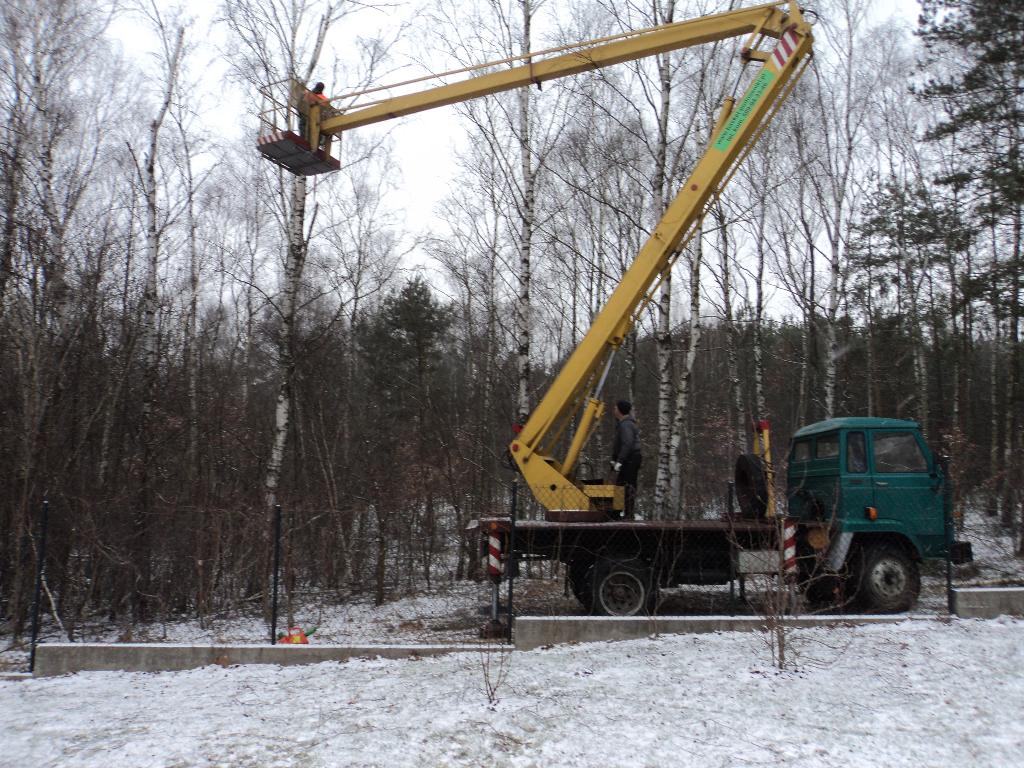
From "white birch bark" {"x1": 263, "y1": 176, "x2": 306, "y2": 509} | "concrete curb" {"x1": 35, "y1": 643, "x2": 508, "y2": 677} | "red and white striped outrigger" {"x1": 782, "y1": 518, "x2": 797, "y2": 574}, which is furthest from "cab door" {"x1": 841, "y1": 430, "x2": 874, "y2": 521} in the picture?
"white birch bark" {"x1": 263, "y1": 176, "x2": 306, "y2": 509}

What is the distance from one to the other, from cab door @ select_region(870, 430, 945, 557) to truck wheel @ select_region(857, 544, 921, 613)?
0.34 m

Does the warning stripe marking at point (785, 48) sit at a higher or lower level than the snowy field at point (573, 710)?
higher

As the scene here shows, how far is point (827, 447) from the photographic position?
31.8 ft

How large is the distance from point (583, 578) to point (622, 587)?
49 cm

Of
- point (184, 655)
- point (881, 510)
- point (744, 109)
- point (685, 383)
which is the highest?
point (744, 109)

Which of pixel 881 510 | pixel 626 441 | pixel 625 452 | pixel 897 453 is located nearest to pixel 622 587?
→ pixel 625 452

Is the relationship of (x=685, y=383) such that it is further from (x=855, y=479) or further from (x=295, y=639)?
(x=295, y=639)

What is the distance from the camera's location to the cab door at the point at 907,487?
9.20m

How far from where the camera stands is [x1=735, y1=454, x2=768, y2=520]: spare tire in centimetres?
902

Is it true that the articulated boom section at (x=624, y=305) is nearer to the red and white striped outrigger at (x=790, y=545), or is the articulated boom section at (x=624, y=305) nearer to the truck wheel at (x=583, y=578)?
the truck wheel at (x=583, y=578)

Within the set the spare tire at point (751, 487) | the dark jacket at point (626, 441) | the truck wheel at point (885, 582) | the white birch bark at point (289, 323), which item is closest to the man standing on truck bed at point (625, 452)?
the dark jacket at point (626, 441)

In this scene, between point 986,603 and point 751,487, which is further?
point 751,487

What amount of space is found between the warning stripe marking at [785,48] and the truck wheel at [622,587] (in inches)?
251

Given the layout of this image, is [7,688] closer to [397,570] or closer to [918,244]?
[397,570]
